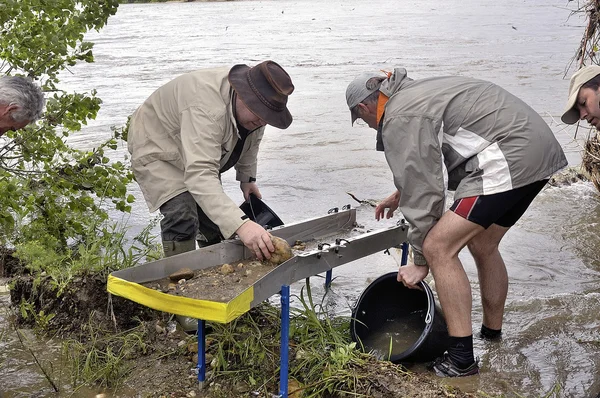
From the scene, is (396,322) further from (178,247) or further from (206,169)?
(206,169)

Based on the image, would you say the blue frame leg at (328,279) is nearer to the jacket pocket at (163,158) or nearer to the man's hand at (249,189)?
the man's hand at (249,189)

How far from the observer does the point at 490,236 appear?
14.0 feet

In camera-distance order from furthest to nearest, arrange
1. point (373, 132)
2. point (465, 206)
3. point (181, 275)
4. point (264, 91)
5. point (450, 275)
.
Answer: point (373, 132) < point (264, 91) < point (450, 275) < point (465, 206) < point (181, 275)

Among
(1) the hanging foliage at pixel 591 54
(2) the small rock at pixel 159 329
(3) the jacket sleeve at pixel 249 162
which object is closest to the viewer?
(2) the small rock at pixel 159 329

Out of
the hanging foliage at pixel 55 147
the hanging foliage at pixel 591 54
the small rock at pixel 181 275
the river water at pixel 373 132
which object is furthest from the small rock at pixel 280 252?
the hanging foliage at pixel 591 54

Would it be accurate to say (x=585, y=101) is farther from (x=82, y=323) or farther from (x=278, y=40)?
(x=278, y=40)

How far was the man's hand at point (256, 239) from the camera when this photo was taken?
372cm

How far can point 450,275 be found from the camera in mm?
3896

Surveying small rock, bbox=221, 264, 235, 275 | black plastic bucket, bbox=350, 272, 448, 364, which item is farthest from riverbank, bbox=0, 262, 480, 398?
small rock, bbox=221, 264, 235, 275

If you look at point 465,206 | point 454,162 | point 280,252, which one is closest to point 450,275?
point 465,206

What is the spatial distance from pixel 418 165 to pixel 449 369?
43.4 inches

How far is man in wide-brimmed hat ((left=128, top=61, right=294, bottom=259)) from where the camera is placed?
3.82 m

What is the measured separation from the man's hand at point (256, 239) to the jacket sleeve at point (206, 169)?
0.04m

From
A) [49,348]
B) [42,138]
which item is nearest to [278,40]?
[42,138]
